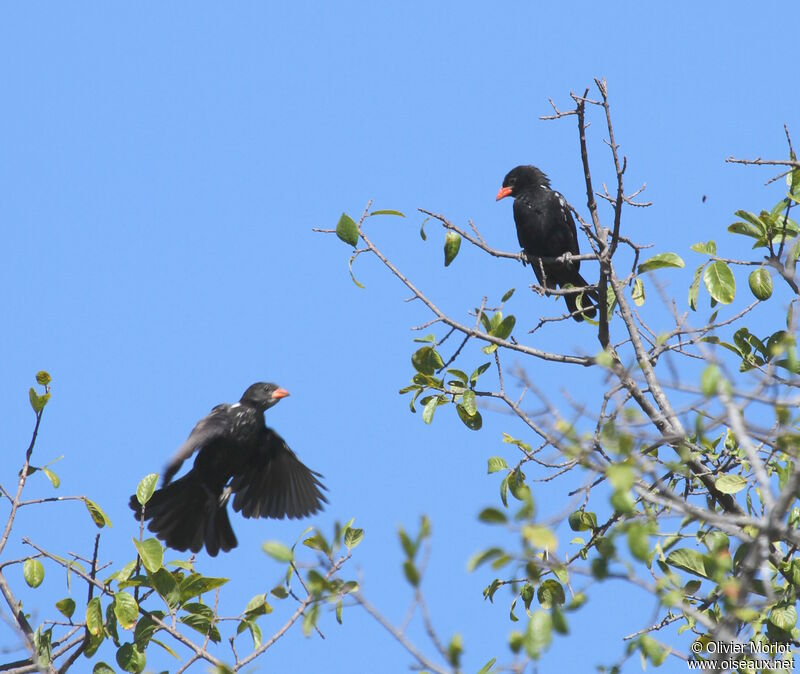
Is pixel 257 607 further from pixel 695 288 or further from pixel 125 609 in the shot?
pixel 695 288

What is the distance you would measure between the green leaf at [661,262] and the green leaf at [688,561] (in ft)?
3.95

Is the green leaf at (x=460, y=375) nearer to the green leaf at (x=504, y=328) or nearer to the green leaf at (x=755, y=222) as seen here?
the green leaf at (x=504, y=328)

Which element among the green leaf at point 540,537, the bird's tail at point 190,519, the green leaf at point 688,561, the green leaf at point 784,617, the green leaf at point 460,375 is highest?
the bird's tail at point 190,519

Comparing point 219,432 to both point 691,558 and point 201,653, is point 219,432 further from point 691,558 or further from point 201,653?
point 691,558

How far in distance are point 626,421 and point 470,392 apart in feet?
7.11

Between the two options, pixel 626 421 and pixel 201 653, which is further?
pixel 201 653

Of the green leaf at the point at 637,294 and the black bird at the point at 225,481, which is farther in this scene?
the black bird at the point at 225,481

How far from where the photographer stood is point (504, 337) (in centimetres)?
487

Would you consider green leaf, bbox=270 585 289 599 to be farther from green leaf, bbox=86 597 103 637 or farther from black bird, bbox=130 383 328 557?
black bird, bbox=130 383 328 557

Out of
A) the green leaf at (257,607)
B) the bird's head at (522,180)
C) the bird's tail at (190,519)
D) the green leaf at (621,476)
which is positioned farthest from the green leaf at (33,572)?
the bird's head at (522,180)

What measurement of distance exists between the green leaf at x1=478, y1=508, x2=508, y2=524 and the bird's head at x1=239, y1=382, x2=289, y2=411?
5.29m

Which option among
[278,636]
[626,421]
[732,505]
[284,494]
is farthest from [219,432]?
[626,421]

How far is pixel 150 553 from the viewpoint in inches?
168

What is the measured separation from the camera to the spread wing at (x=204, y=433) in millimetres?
6379
